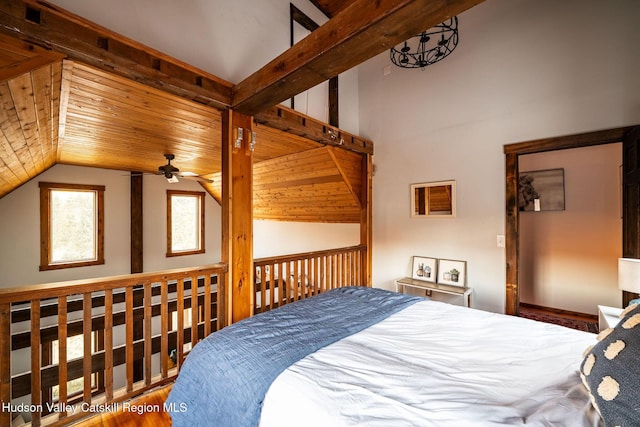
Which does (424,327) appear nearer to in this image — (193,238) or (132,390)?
(132,390)

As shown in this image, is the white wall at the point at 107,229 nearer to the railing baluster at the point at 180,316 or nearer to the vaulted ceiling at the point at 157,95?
the vaulted ceiling at the point at 157,95

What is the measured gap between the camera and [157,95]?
2.16 metres

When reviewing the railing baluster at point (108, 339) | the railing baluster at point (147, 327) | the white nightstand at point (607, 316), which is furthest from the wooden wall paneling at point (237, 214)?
the white nightstand at point (607, 316)

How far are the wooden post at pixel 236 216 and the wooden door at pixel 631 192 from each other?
10.5 feet

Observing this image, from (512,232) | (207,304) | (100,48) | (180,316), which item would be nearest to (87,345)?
(180,316)

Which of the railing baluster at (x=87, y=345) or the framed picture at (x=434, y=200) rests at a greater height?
the framed picture at (x=434, y=200)

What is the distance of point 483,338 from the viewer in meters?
1.51

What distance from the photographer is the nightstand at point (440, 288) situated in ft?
10.2

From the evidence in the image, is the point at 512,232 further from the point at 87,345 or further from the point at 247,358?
the point at 87,345

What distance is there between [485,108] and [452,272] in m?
1.97

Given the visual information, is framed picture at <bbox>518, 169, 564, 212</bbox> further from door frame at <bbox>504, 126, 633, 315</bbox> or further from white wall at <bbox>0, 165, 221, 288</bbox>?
white wall at <bbox>0, 165, 221, 288</bbox>

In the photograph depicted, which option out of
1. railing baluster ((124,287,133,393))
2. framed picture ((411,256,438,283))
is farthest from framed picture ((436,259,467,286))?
railing baluster ((124,287,133,393))

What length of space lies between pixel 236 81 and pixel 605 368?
3.06 meters

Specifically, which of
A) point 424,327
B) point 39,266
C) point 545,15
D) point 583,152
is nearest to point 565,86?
point 545,15
